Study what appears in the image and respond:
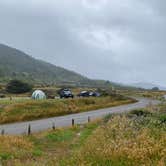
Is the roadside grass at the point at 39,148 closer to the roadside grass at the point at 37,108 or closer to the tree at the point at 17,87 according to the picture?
the roadside grass at the point at 37,108

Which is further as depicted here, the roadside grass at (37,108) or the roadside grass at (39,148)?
the roadside grass at (37,108)

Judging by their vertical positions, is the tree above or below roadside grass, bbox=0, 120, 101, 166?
above

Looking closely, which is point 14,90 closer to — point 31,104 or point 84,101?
point 84,101

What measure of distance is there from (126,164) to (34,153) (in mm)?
7776

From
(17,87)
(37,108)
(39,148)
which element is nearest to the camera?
(39,148)

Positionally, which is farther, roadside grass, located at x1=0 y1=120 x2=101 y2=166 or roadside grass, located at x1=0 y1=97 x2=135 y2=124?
roadside grass, located at x1=0 y1=97 x2=135 y2=124

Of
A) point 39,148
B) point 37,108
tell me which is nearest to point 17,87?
point 37,108

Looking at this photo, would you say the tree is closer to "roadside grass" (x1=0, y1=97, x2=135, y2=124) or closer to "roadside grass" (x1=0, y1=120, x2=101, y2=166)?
"roadside grass" (x1=0, y1=97, x2=135, y2=124)

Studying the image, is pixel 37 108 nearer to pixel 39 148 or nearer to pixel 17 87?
pixel 39 148

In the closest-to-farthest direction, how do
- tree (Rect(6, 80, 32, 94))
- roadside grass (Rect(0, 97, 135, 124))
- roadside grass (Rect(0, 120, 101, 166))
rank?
1. roadside grass (Rect(0, 120, 101, 166))
2. roadside grass (Rect(0, 97, 135, 124))
3. tree (Rect(6, 80, 32, 94))

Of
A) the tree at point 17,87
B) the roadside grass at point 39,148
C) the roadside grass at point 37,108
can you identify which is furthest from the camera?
the tree at point 17,87

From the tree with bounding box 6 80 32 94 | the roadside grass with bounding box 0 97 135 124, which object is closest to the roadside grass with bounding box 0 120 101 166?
the roadside grass with bounding box 0 97 135 124

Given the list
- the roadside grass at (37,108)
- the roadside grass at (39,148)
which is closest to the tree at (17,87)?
the roadside grass at (37,108)

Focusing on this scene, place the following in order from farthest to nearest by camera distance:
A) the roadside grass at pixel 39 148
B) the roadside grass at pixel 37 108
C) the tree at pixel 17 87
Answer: the tree at pixel 17 87 < the roadside grass at pixel 37 108 < the roadside grass at pixel 39 148
